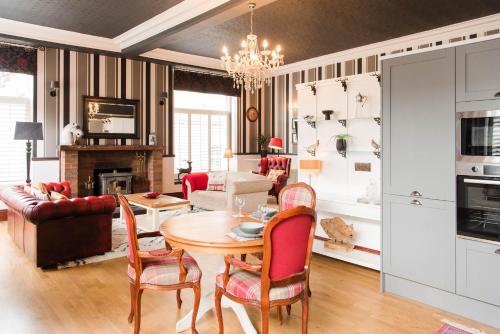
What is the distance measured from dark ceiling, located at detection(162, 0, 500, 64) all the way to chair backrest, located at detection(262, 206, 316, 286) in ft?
13.0

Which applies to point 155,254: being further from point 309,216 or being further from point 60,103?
point 60,103

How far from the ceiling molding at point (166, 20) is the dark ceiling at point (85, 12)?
97mm

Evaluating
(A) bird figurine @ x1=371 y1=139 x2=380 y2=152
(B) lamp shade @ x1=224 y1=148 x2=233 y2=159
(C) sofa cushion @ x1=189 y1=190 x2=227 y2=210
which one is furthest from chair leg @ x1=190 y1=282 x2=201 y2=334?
(B) lamp shade @ x1=224 y1=148 x2=233 y2=159

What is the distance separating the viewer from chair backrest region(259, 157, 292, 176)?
8617 mm

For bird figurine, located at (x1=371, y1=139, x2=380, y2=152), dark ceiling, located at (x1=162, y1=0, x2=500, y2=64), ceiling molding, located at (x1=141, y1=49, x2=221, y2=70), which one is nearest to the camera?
bird figurine, located at (x1=371, y1=139, x2=380, y2=152)

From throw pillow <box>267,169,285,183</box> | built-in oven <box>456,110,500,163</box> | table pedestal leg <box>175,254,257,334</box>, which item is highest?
built-in oven <box>456,110,500,163</box>

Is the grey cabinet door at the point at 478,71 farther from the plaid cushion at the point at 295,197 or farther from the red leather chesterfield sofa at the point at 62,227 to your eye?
the red leather chesterfield sofa at the point at 62,227

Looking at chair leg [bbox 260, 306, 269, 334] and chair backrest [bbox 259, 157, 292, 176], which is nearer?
chair leg [bbox 260, 306, 269, 334]

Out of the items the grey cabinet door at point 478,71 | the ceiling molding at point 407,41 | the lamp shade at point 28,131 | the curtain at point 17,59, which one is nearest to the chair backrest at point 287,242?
the grey cabinet door at point 478,71

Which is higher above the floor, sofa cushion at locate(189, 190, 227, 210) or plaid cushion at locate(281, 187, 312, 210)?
plaid cushion at locate(281, 187, 312, 210)

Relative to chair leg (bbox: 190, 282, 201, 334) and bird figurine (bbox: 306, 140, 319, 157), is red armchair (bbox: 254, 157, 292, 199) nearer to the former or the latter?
bird figurine (bbox: 306, 140, 319, 157)

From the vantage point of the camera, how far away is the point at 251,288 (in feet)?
7.27

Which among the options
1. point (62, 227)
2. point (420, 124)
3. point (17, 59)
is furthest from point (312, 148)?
point (17, 59)

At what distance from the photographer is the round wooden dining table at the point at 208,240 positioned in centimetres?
225
